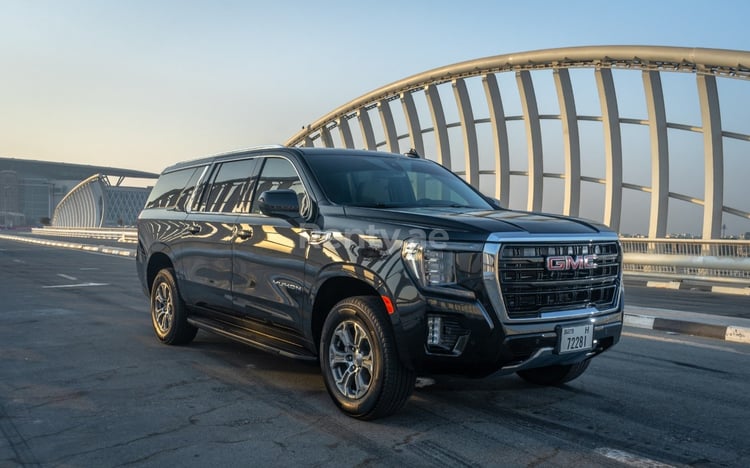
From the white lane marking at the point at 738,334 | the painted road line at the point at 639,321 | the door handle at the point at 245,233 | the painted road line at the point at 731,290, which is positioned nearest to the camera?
the door handle at the point at 245,233

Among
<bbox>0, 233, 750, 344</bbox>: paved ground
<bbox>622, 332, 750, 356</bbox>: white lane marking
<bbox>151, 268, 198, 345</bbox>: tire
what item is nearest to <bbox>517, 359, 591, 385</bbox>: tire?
<bbox>622, 332, 750, 356</bbox>: white lane marking

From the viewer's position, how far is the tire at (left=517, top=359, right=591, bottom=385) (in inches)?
206

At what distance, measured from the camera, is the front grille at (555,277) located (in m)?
4.01

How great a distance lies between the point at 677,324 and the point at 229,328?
19.4 feet

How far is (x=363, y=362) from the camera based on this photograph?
4.34 m

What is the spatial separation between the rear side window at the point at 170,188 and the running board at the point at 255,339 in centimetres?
147

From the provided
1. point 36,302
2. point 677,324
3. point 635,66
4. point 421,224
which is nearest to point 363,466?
point 421,224

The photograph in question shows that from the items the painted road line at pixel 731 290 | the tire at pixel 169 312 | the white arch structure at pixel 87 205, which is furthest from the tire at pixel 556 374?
the white arch structure at pixel 87 205

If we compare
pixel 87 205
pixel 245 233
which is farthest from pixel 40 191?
pixel 245 233

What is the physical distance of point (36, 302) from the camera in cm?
1070

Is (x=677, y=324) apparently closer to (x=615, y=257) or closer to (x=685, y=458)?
(x=615, y=257)

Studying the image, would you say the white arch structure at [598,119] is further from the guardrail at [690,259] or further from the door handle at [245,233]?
the door handle at [245,233]

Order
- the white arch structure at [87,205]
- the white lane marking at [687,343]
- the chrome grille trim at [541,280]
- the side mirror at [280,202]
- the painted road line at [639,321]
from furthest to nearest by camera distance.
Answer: the white arch structure at [87,205] < the painted road line at [639,321] < the white lane marking at [687,343] < the side mirror at [280,202] < the chrome grille trim at [541,280]

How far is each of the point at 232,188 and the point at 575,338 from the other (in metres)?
3.47
